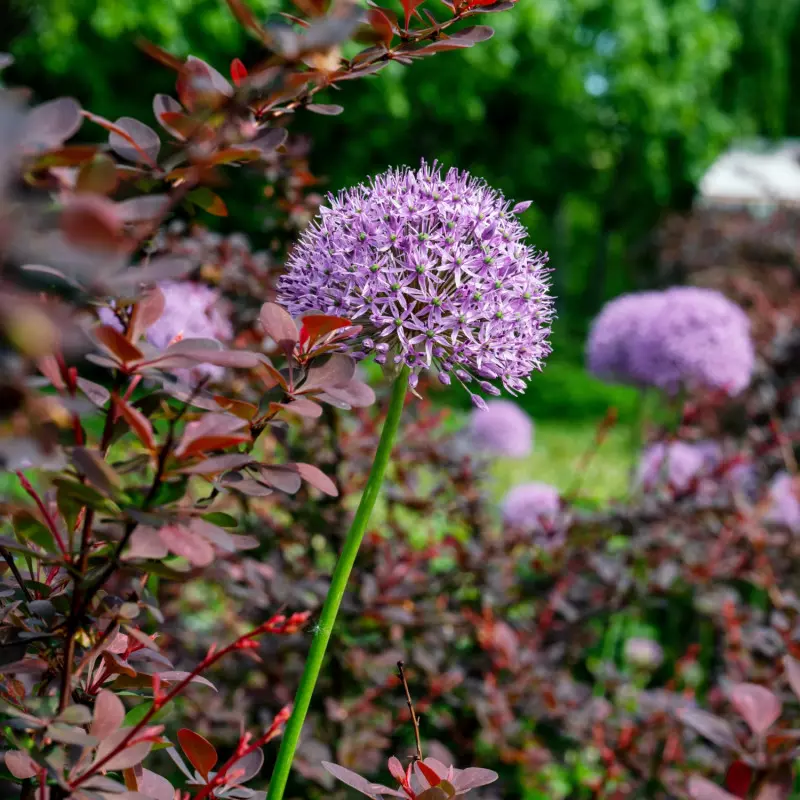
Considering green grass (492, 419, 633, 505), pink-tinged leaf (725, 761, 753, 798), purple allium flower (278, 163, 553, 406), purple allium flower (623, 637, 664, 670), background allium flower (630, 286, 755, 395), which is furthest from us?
green grass (492, 419, 633, 505)

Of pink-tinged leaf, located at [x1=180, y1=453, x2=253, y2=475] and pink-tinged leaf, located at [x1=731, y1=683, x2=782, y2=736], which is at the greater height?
pink-tinged leaf, located at [x1=731, y1=683, x2=782, y2=736]

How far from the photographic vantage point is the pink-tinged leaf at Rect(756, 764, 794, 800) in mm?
1305

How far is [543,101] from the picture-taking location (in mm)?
14648

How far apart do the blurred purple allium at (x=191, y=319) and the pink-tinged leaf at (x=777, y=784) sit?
1418 mm

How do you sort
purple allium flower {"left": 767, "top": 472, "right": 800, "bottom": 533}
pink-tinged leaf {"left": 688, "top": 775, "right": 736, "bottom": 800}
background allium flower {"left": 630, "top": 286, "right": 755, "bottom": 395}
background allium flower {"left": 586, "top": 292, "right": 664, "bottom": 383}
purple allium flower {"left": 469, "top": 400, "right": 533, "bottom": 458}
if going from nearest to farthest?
pink-tinged leaf {"left": 688, "top": 775, "right": 736, "bottom": 800}
purple allium flower {"left": 767, "top": 472, "right": 800, "bottom": 533}
background allium flower {"left": 630, "top": 286, "right": 755, "bottom": 395}
background allium flower {"left": 586, "top": 292, "right": 664, "bottom": 383}
purple allium flower {"left": 469, "top": 400, "right": 533, "bottom": 458}

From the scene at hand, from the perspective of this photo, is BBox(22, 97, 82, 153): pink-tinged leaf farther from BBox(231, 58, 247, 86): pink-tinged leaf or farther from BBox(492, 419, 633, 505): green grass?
BBox(492, 419, 633, 505): green grass

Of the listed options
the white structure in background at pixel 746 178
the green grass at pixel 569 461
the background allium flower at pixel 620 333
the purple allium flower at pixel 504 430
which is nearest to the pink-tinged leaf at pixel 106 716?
the background allium flower at pixel 620 333

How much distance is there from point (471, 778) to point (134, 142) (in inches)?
29.0

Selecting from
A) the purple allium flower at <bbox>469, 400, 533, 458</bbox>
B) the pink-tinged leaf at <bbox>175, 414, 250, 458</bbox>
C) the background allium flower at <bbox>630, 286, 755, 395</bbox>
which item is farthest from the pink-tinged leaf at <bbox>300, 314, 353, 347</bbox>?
the purple allium flower at <bbox>469, 400, 533, 458</bbox>

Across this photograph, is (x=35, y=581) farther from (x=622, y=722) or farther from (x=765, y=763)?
(x=622, y=722)

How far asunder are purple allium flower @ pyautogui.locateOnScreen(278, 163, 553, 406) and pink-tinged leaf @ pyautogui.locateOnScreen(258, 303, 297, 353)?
179 millimetres

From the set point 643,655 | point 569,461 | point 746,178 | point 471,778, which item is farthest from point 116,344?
point 746,178

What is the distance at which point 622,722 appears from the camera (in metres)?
2.39

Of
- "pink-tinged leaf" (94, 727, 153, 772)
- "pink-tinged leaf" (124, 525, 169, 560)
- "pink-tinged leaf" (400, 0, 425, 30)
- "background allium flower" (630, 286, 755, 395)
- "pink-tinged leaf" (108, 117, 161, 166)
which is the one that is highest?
"background allium flower" (630, 286, 755, 395)
